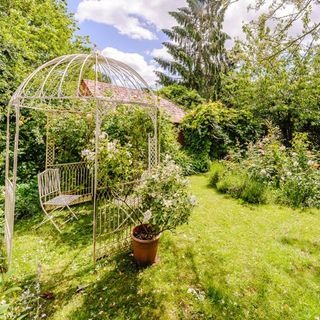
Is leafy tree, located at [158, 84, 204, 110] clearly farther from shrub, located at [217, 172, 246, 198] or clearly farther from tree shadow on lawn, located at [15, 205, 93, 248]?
tree shadow on lawn, located at [15, 205, 93, 248]

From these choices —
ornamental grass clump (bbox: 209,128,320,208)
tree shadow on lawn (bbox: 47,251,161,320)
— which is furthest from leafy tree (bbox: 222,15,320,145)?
tree shadow on lawn (bbox: 47,251,161,320)

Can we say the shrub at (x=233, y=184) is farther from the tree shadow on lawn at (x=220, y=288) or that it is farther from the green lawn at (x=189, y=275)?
the tree shadow on lawn at (x=220, y=288)

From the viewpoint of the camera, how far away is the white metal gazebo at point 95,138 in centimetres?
285

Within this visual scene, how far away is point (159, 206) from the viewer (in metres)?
2.65

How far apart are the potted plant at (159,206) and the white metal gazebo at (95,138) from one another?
0.48m

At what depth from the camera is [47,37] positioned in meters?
10.2

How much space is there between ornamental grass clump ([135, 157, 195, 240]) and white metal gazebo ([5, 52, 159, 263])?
0.51m

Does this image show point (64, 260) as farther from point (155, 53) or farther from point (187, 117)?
point (155, 53)

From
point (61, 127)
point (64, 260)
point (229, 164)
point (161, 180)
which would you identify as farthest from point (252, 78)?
point (64, 260)

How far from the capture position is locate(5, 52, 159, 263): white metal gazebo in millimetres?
2850

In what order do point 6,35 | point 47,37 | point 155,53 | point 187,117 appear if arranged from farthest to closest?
1. point 155,53
2. point 47,37
3. point 187,117
4. point 6,35

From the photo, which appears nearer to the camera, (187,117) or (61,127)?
(61,127)

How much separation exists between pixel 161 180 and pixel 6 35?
5.04 m

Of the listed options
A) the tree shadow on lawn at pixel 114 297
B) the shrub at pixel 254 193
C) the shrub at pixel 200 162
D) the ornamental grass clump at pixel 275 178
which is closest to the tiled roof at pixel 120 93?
the shrub at pixel 200 162
